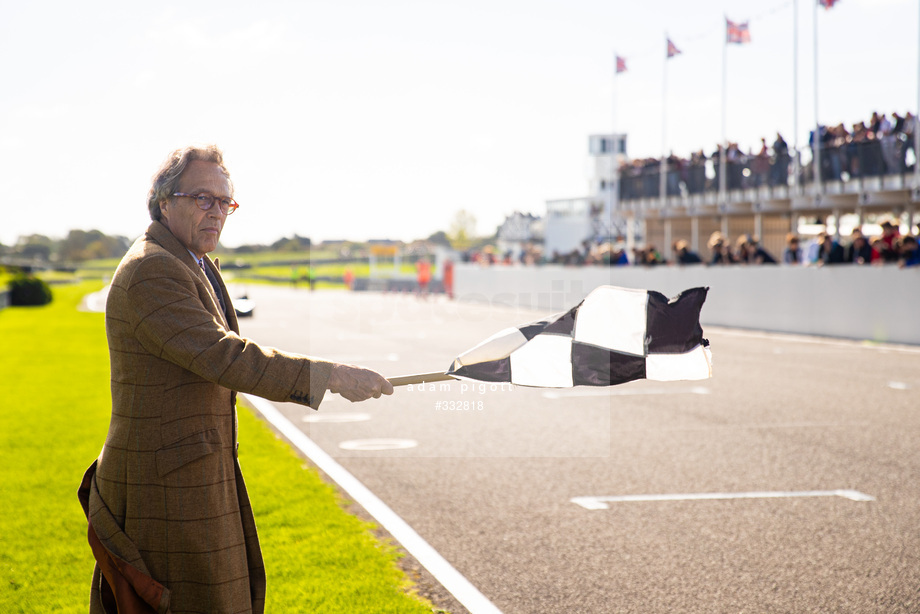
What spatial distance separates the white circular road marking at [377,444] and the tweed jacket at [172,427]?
5549 millimetres

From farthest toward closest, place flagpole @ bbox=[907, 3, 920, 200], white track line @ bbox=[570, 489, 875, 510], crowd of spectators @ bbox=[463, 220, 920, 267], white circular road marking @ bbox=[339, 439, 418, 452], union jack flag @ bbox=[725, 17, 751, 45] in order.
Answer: union jack flag @ bbox=[725, 17, 751, 45]
flagpole @ bbox=[907, 3, 920, 200]
crowd of spectators @ bbox=[463, 220, 920, 267]
white circular road marking @ bbox=[339, 439, 418, 452]
white track line @ bbox=[570, 489, 875, 510]

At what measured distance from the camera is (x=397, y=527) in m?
5.79

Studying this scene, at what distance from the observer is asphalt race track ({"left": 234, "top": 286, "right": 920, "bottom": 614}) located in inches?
185

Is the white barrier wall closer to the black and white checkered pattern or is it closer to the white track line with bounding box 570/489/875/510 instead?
the white track line with bounding box 570/489/875/510

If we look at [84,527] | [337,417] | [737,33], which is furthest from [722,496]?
[737,33]

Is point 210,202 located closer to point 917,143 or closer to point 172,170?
point 172,170

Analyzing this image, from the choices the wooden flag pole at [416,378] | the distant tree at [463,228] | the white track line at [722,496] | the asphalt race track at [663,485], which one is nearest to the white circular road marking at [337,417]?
the asphalt race track at [663,485]

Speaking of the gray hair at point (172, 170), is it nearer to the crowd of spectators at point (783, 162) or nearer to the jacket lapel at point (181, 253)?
the jacket lapel at point (181, 253)

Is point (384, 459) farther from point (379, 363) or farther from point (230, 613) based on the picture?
point (379, 363)

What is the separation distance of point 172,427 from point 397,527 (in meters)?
3.15

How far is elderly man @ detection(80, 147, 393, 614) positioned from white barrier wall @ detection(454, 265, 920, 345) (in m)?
15.7

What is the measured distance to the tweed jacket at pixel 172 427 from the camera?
2785 millimetres

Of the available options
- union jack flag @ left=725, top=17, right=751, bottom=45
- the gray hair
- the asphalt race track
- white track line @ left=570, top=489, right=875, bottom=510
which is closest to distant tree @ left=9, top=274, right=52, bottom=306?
union jack flag @ left=725, top=17, right=751, bottom=45

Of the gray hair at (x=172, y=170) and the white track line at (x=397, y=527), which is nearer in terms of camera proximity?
the gray hair at (x=172, y=170)
